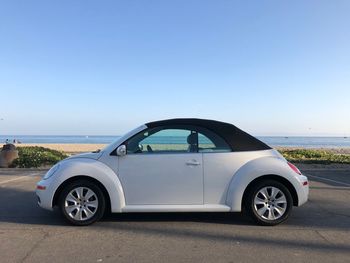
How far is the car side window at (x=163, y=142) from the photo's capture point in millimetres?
6633

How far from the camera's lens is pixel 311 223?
6.71 m

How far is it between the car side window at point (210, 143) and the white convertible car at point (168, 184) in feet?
0.17

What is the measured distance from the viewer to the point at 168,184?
647cm

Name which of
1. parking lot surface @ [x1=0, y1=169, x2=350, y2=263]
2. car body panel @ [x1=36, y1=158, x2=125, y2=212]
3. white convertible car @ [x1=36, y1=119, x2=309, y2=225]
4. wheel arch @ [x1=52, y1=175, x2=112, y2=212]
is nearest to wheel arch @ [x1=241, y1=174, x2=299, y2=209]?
white convertible car @ [x1=36, y1=119, x2=309, y2=225]

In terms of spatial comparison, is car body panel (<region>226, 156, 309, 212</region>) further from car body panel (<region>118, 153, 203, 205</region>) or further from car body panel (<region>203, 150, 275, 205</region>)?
car body panel (<region>118, 153, 203, 205</region>)

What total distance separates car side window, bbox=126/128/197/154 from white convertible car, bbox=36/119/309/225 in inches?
0.7

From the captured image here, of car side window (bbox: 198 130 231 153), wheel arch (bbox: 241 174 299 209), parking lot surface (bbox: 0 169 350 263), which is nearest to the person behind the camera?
parking lot surface (bbox: 0 169 350 263)

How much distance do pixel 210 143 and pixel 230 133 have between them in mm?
376

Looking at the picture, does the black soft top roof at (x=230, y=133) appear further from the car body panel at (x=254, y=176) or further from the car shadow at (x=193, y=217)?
the car shadow at (x=193, y=217)

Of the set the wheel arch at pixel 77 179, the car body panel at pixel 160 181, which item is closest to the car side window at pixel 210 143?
the car body panel at pixel 160 181

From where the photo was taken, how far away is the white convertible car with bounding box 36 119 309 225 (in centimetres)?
645

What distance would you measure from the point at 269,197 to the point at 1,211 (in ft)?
15.4

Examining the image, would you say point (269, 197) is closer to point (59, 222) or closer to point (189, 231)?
point (189, 231)

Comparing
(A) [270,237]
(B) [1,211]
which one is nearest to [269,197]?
(A) [270,237]
